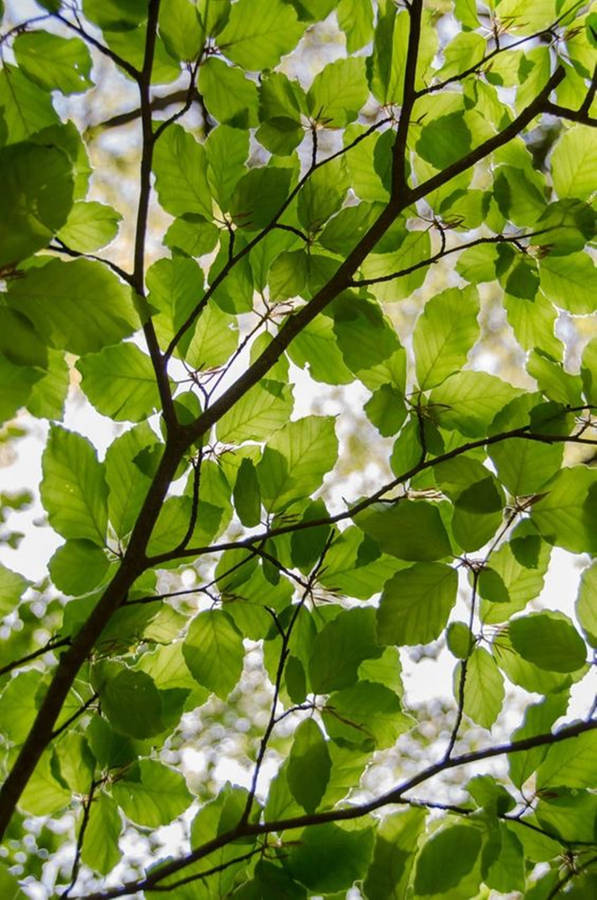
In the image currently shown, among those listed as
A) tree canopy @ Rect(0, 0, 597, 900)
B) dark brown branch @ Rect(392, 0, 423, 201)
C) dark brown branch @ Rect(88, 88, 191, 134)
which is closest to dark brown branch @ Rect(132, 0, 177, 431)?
tree canopy @ Rect(0, 0, 597, 900)

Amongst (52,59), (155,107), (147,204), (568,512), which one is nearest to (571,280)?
(568,512)

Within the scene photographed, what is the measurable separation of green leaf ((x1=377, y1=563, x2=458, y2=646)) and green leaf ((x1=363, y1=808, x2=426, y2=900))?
0.18 meters

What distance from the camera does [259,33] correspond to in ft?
2.76

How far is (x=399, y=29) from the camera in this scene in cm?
94

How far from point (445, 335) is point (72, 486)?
0.45 m

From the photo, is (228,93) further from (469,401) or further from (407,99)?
(469,401)

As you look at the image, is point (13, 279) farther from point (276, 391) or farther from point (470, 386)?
point (470, 386)

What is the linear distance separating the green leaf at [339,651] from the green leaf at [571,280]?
18.6 inches

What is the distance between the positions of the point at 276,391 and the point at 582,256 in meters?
0.41

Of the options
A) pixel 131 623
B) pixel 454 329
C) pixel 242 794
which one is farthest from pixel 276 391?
pixel 242 794

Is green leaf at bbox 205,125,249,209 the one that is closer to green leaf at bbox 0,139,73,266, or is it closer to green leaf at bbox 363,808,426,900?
green leaf at bbox 0,139,73,266

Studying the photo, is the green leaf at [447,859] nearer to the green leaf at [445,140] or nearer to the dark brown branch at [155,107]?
the green leaf at [445,140]

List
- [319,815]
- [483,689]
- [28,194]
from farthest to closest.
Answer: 1. [483,689]
2. [319,815]
3. [28,194]

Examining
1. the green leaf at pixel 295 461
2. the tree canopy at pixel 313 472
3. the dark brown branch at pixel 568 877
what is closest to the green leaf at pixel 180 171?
the tree canopy at pixel 313 472
